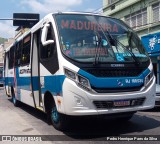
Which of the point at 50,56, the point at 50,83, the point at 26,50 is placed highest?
the point at 26,50

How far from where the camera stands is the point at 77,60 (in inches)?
277

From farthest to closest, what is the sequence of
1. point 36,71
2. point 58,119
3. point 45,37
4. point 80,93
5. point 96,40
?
point 36,71, point 58,119, point 45,37, point 96,40, point 80,93

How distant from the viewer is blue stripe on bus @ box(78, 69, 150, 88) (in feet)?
22.6

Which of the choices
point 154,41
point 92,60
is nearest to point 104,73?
point 92,60

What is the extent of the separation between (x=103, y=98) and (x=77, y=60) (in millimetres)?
1040

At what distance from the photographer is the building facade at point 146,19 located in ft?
71.3

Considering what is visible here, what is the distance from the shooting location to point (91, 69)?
698 centimetres

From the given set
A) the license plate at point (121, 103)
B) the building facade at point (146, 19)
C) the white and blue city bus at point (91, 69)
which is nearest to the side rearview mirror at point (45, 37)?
the white and blue city bus at point (91, 69)

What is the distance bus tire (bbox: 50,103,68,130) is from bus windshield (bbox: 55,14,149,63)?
62.4 inches

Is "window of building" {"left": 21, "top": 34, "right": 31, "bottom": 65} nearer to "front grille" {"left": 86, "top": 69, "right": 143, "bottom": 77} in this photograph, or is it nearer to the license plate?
"front grille" {"left": 86, "top": 69, "right": 143, "bottom": 77}

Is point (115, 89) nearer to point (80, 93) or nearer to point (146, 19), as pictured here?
point (80, 93)

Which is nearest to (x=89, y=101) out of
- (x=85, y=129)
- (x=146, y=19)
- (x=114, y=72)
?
(x=114, y=72)

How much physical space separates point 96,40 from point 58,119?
2212 millimetres

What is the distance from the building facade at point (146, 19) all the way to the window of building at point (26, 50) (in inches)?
475
